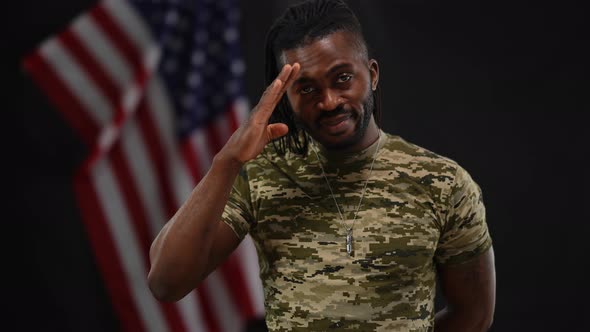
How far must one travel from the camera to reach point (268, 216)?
133 cm

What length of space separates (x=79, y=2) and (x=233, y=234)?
176 cm

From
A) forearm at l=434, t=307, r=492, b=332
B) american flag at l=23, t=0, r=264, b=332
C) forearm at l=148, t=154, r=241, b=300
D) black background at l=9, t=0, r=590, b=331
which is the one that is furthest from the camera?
american flag at l=23, t=0, r=264, b=332

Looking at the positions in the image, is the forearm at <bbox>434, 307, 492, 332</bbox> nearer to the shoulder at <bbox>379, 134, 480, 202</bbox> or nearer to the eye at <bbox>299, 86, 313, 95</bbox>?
the shoulder at <bbox>379, 134, 480, 202</bbox>

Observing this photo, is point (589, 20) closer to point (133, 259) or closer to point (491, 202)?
point (491, 202)

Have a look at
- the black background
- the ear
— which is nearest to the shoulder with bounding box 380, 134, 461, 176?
the ear

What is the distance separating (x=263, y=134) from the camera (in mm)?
1247

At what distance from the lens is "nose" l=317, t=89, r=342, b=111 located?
1241 mm

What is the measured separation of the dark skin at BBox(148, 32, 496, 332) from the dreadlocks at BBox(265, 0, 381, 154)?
2cm

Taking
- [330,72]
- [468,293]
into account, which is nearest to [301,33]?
[330,72]

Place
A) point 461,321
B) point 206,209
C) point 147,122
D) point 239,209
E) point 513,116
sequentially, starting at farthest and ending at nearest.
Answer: point 147,122 < point 513,116 < point 461,321 < point 239,209 < point 206,209

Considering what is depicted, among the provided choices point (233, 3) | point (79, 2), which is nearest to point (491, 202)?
point (233, 3)

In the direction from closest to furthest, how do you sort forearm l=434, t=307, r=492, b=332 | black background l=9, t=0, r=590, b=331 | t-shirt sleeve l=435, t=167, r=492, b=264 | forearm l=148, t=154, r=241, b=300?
forearm l=148, t=154, r=241, b=300 < t-shirt sleeve l=435, t=167, r=492, b=264 < forearm l=434, t=307, r=492, b=332 < black background l=9, t=0, r=590, b=331

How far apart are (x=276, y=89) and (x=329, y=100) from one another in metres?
0.09

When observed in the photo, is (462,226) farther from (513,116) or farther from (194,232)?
(513,116)
